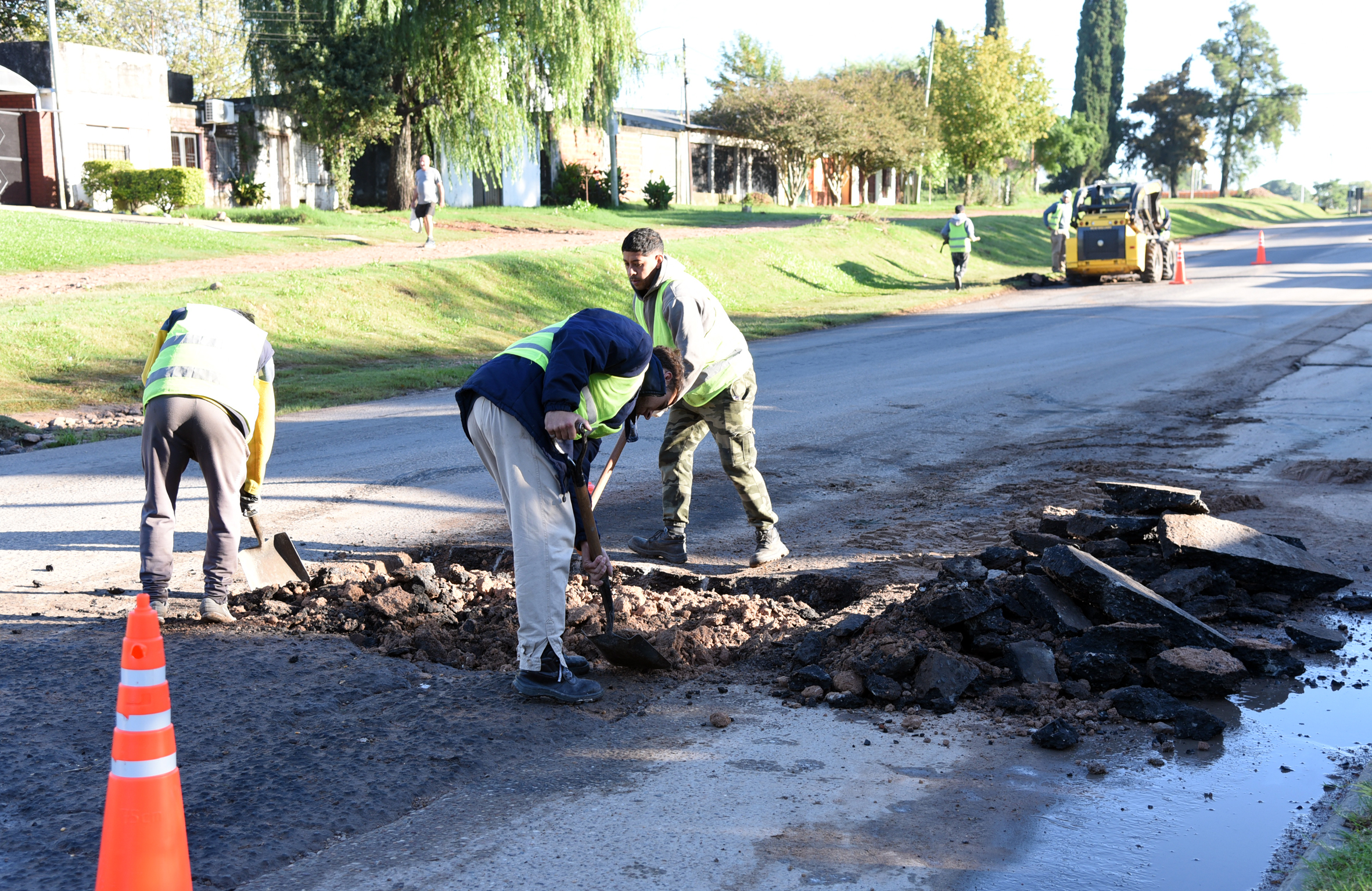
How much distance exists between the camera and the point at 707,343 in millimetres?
6188

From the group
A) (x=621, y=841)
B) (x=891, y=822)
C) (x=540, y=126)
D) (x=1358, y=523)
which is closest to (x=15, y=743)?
(x=621, y=841)

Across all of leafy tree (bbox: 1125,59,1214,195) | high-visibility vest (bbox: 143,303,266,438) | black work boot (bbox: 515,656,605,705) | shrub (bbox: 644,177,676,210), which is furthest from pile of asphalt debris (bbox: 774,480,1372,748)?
leafy tree (bbox: 1125,59,1214,195)

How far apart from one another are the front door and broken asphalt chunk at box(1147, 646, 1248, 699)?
34.4m

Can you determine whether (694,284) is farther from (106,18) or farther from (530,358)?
(106,18)

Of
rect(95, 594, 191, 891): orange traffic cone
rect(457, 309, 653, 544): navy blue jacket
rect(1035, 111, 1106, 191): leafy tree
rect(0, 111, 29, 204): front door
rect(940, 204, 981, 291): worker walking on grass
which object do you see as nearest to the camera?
rect(95, 594, 191, 891): orange traffic cone

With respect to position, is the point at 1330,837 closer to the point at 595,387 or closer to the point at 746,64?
the point at 595,387

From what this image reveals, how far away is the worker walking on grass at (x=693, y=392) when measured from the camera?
6055mm

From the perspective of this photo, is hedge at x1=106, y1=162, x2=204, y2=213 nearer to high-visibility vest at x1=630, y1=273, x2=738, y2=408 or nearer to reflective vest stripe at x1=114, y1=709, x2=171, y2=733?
high-visibility vest at x1=630, y1=273, x2=738, y2=408

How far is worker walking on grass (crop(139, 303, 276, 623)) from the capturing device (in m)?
5.05

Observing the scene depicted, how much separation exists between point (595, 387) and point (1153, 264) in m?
26.2

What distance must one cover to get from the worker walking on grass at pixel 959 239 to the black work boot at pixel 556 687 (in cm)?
2298

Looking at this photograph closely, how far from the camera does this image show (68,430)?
1047 cm

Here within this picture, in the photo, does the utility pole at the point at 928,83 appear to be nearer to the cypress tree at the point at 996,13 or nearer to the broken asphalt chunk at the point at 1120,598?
the cypress tree at the point at 996,13

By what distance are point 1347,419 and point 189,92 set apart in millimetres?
36413
